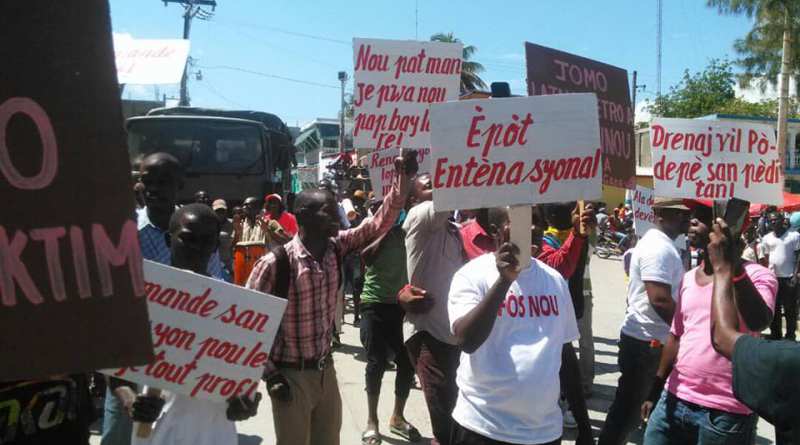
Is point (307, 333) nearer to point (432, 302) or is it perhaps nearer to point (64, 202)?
point (432, 302)

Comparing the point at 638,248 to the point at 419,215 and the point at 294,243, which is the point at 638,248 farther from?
the point at 294,243

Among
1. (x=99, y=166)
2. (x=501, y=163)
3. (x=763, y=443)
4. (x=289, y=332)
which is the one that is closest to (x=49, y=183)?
(x=99, y=166)

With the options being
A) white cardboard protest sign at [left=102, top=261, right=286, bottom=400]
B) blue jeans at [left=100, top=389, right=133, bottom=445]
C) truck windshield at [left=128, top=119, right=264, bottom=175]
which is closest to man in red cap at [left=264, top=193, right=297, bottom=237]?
truck windshield at [left=128, top=119, right=264, bottom=175]

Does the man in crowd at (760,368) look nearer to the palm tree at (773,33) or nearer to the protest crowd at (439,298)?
the protest crowd at (439,298)

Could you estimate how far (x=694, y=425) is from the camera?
315 cm

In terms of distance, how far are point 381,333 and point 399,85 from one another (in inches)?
68.8

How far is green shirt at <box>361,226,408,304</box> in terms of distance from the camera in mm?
4969

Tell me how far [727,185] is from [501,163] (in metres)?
1.75

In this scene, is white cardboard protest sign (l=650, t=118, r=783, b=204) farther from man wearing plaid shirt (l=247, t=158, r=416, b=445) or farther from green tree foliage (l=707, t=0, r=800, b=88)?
green tree foliage (l=707, t=0, r=800, b=88)

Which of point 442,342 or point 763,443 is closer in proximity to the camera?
point 442,342

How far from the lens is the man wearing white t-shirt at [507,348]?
262 cm

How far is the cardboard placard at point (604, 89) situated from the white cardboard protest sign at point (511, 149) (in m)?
1.18

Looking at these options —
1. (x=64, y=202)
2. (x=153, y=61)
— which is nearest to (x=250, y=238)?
(x=153, y=61)

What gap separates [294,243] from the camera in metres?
3.31
